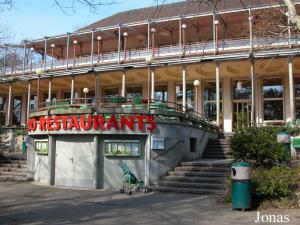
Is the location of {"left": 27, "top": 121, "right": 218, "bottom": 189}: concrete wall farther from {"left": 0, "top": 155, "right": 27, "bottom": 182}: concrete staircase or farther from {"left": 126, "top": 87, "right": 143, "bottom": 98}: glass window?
{"left": 126, "top": 87, "right": 143, "bottom": 98}: glass window

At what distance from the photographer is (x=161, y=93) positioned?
33000mm

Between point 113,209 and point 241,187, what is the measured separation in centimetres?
335

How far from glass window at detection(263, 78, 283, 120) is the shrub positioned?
1497 centimetres

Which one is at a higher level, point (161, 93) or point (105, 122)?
point (161, 93)

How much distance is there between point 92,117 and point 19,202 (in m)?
4.54

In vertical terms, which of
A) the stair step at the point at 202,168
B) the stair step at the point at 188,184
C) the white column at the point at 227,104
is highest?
the white column at the point at 227,104

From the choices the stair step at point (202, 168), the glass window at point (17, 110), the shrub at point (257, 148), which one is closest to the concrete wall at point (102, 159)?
the stair step at point (202, 168)

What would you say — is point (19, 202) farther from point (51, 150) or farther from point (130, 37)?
point (130, 37)

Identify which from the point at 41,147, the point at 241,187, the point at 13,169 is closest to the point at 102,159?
the point at 41,147

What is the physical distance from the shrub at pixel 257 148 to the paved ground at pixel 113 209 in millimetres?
1967

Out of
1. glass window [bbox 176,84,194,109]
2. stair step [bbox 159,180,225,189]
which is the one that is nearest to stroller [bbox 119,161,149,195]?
stair step [bbox 159,180,225,189]

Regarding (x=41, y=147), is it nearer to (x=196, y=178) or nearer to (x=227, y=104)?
(x=196, y=178)

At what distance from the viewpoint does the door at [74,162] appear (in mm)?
16312

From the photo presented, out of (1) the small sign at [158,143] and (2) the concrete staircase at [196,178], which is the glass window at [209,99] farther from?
(1) the small sign at [158,143]
